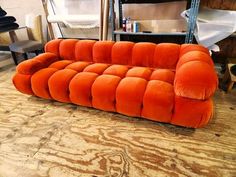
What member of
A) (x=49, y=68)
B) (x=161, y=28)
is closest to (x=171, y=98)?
(x=49, y=68)

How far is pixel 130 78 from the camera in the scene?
1.49 m

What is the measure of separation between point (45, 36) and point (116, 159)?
2717 millimetres

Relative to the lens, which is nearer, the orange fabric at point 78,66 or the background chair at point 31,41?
the orange fabric at point 78,66

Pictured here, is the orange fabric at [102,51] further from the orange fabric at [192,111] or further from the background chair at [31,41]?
the background chair at [31,41]

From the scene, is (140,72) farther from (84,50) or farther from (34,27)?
(34,27)

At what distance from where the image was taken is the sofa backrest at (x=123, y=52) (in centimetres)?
168

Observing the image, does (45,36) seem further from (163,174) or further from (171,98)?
(163,174)

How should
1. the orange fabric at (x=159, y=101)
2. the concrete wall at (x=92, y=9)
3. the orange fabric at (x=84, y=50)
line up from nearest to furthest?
1. the orange fabric at (x=159, y=101)
2. the orange fabric at (x=84, y=50)
3. the concrete wall at (x=92, y=9)

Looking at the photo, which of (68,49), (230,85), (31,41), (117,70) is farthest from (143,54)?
(31,41)

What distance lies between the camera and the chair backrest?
109 inches

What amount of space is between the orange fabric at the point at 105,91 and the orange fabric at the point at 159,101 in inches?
10.8

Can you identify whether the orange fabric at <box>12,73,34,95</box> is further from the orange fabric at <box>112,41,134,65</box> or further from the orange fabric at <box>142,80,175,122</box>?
→ the orange fabric at <box>142,80,175,122</box>

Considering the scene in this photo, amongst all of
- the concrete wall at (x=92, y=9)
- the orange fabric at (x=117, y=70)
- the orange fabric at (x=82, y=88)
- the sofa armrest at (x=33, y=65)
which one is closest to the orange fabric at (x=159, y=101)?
the orange fabric at (x=117, y=70)

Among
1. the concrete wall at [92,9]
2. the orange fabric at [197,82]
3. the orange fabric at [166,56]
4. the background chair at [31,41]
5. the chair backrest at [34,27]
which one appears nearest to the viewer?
the orange fabric at [197,82]
